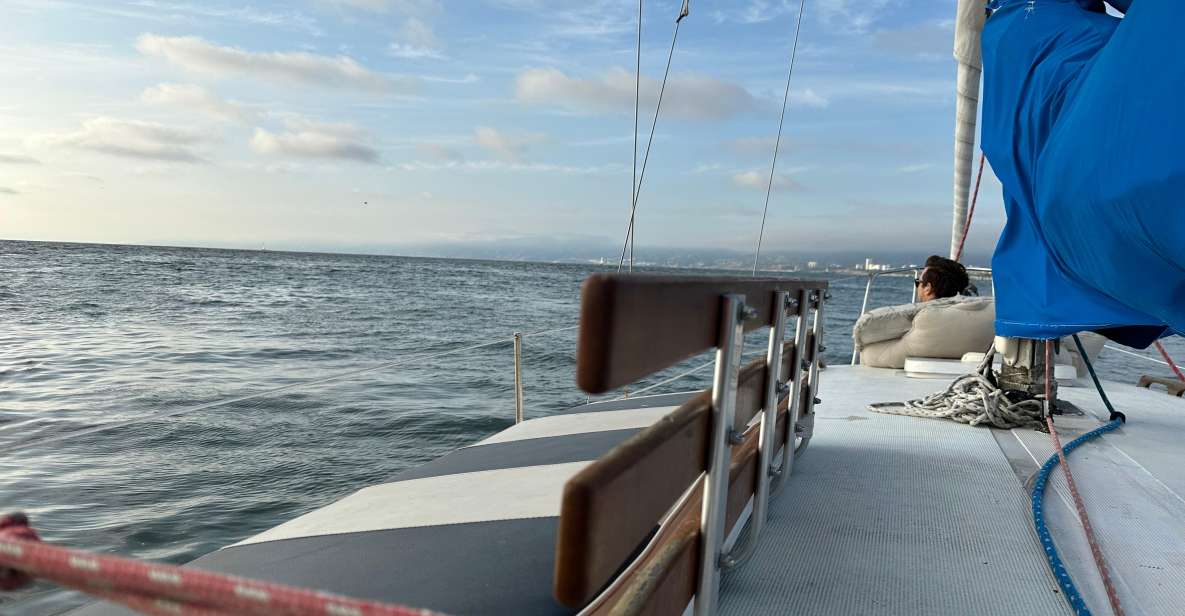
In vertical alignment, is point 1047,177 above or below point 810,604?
above

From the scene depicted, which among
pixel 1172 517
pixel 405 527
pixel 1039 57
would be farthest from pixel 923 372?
pixel 405 527

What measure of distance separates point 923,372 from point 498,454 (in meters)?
4.11

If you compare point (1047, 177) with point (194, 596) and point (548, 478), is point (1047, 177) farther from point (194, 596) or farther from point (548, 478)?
point (194, 596)

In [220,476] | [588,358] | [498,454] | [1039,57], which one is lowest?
[220,476]

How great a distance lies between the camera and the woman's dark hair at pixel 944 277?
19.1 feet

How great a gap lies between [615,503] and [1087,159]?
3.52 feet

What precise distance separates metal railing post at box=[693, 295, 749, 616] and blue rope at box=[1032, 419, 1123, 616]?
93 cm

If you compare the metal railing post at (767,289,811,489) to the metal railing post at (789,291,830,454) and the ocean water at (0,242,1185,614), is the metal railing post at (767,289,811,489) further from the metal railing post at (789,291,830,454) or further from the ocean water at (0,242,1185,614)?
the ocean water at (0,242,1185,614)

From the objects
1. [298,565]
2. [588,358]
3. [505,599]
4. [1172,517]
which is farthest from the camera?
[1172,517]

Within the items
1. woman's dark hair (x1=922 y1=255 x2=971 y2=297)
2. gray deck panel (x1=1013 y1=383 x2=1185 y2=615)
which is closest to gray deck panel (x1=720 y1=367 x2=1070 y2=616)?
gray deck panel (x1=1013 y1=383 x2=1185 y2=615)

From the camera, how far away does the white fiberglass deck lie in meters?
1.80

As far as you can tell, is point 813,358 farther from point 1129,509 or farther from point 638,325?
point 638,325

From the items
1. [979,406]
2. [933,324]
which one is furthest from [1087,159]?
[933,324]

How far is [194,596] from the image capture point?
512mm
